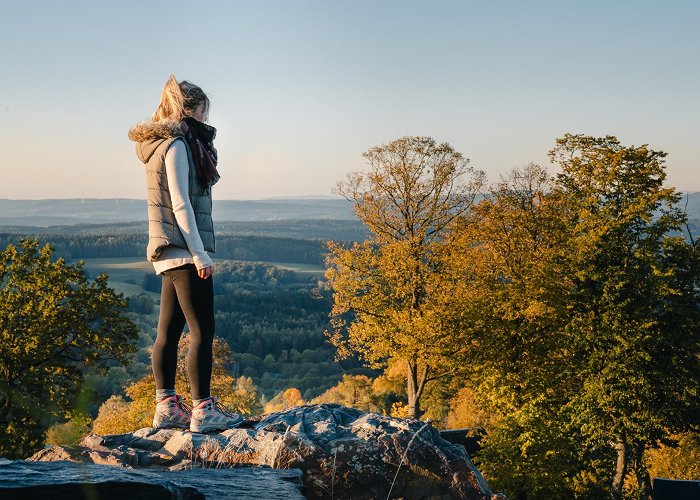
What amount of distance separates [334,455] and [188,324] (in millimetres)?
1870

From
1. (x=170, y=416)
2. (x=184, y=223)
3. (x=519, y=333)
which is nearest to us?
(x=184, y=223)

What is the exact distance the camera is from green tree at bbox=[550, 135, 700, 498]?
28.7 meters

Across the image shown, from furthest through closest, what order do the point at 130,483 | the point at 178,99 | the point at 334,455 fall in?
1. the point at 178,99
2. the point at 334,455
3. the point at 130,483

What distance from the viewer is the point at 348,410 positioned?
7516mm

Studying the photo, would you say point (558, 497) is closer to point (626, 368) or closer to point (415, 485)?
point (626, 368)

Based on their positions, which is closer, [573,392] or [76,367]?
[76,367]

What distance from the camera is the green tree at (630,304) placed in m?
28.7

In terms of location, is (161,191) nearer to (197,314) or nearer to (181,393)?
(197,314)

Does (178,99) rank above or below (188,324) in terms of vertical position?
above

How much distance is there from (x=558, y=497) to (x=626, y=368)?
20.5ft

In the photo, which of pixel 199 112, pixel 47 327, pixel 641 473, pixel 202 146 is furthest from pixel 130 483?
pixel 641 473

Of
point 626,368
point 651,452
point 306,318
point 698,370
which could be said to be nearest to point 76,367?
point 626,368

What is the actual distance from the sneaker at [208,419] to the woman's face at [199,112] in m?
2.83

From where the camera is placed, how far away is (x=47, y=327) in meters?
22.6
